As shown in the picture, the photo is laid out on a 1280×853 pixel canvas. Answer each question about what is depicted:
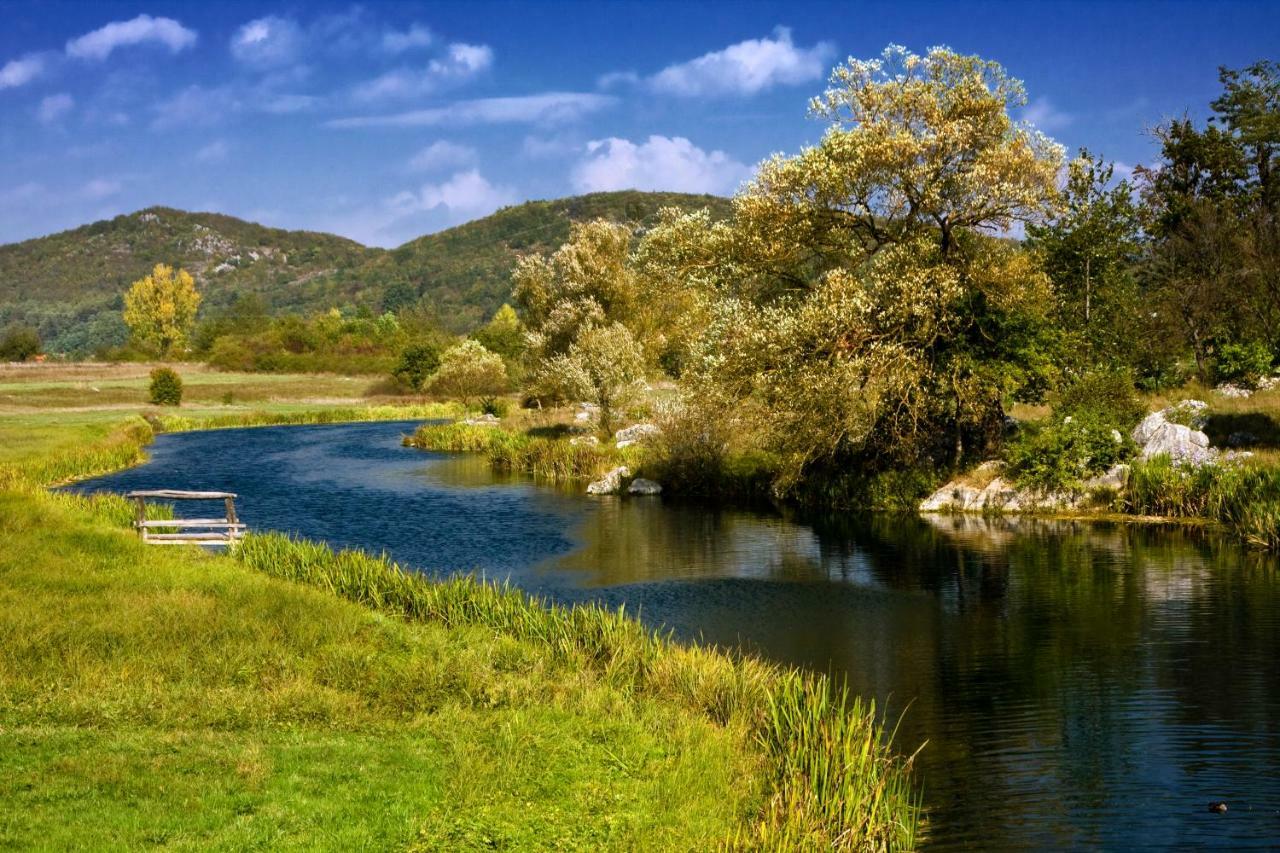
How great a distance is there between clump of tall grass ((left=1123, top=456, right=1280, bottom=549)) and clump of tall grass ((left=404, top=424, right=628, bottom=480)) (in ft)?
73.3

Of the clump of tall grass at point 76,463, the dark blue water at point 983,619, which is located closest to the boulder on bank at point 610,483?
the dark blue water at point 983,619

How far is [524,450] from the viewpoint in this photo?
181 ft

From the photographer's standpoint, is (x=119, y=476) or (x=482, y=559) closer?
(x=482, y=559)

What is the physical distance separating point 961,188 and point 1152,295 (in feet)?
81.6

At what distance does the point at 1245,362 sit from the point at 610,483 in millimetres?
27565

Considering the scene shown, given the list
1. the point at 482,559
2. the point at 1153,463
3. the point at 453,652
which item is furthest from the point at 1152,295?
the point at 453,652

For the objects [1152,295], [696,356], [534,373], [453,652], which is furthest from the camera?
[534,373]

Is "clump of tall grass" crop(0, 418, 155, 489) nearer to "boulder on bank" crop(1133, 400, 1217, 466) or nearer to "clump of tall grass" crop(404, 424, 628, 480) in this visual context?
"clump of tall grass" crop(404, 424, 628, 480)

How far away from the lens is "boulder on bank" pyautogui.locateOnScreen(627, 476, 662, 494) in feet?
145

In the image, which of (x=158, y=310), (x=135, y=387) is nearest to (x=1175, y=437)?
(x=135, y=387)

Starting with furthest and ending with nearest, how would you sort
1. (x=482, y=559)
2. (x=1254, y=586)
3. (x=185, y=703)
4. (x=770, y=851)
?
(x=482, y=559) → (x=1254, y=586) → (x=185, y=703) → (x=770, y=851)

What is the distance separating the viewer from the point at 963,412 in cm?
3612

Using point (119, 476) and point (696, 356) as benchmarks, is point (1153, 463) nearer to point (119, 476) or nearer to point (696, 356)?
point (696, 356)

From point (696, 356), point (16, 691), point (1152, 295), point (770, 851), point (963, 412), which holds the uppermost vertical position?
point (1152, 295)
